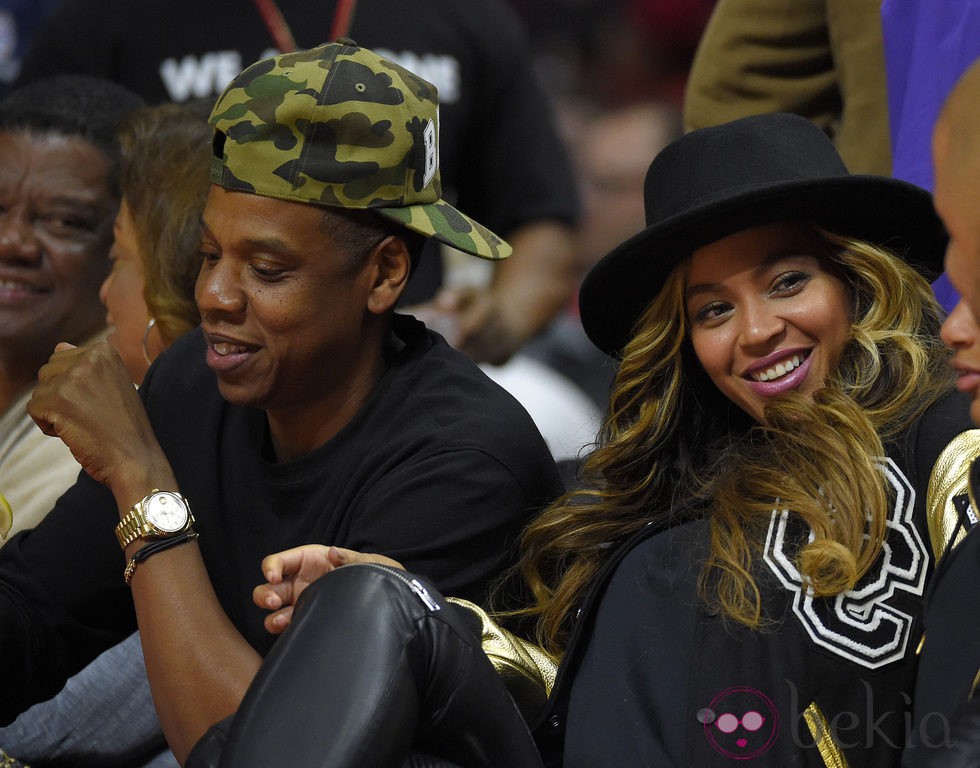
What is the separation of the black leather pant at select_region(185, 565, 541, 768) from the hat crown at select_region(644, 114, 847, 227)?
2.78ft

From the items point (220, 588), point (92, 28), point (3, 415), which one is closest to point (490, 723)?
point (220, 588)

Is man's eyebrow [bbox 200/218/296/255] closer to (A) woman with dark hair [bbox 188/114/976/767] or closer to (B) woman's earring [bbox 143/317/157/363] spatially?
(A) woman with dark hair [bbox 188/114/976/767]

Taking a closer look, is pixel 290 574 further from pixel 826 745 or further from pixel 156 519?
pixel 826 745

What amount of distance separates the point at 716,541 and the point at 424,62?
7.07 ft

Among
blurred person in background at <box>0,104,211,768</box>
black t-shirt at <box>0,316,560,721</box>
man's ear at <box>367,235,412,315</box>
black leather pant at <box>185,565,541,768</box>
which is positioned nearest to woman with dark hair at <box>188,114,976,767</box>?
black leather pant at <box>185,565,541,768</box>

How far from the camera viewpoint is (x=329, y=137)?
8.63 feet

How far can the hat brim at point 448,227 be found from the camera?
8.76 feet

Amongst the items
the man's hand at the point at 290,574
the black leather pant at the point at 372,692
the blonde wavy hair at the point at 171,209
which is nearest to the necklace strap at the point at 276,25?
the blonde wavy hair at the point at 171,209

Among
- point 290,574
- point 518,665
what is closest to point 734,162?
point 518,665

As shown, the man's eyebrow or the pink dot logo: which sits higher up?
the man's eyebrow

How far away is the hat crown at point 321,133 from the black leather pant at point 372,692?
30.3 inches

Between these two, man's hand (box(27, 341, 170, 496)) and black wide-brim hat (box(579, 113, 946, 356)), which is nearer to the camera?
black wide-brim hat (box(579, 113, 946, 356))

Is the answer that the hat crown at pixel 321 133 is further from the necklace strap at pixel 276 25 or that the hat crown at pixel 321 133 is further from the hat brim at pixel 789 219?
the necklace strap at pixel 276 25

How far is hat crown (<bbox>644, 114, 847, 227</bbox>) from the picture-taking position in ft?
8.46
